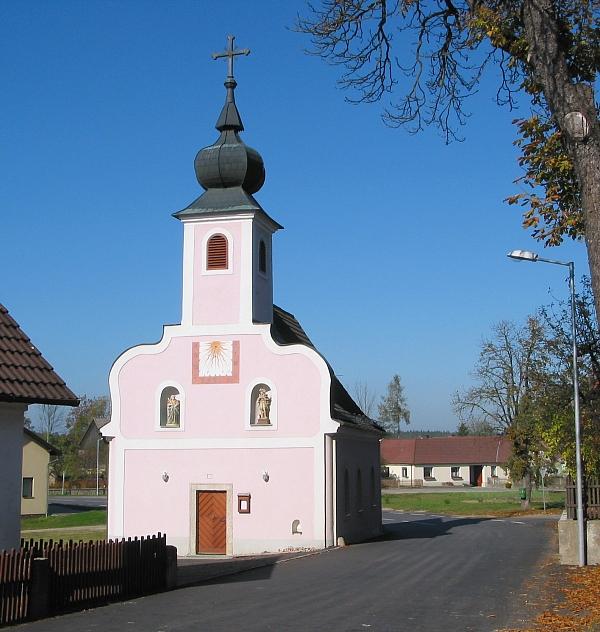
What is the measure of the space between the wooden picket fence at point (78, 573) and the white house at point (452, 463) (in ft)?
274

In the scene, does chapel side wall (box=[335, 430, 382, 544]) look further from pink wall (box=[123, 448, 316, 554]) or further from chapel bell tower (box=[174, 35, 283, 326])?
chapel bell tower (box=[174, 35, 283, 326])

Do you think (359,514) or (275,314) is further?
(275,314)

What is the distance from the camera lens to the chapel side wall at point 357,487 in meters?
30.1

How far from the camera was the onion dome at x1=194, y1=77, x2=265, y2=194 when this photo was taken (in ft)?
104

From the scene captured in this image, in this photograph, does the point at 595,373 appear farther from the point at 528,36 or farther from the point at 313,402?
the point at 528,36

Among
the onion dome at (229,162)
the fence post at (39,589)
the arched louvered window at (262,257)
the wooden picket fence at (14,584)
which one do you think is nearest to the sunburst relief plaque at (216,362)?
the arched louvered window at (262,257)

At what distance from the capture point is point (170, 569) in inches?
749

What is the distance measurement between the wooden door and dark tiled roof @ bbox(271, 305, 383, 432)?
480 centimetres

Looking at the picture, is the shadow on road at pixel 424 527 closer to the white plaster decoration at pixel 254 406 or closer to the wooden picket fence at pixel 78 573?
the white plaster decoration at pixel 254 406

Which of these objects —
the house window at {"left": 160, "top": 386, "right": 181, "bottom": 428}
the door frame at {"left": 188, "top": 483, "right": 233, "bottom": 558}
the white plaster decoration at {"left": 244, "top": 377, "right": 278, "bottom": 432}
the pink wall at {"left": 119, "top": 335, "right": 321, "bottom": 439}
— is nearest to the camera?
the door frame at {"left": 188, "top": 483, "right": 233, "bottom": 558}

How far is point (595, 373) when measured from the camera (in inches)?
1033

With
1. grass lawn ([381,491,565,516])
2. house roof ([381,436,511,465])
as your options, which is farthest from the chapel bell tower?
house roof ([381,436,511,465])

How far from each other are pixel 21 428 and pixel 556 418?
68.0 feet

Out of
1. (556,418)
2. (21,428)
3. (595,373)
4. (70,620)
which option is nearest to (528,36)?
(21,428)
